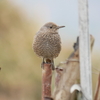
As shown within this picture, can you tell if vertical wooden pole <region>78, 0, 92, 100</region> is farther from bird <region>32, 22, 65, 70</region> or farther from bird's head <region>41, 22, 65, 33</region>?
bird's head <region>41, 22, 65, 33</region>

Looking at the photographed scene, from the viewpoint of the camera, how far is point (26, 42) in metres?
3.81

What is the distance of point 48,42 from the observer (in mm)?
1827

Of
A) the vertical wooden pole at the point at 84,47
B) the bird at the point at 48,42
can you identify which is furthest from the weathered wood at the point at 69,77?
the bird at the point at 48,42

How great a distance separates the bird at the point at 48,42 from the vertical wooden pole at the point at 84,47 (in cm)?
64

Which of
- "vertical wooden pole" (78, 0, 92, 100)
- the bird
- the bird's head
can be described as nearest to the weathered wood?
"vertical wooden pole" (78, 0, 92, 100)

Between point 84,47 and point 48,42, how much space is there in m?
0.68

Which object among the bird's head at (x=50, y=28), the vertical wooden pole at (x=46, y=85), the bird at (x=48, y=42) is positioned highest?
the bird's head at (x=50, y=28)

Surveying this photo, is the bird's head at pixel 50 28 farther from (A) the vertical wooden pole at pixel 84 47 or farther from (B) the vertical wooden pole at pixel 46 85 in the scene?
(A) the vertical wooden pole at pixel 84 47

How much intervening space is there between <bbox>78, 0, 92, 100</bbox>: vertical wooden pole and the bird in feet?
2.10

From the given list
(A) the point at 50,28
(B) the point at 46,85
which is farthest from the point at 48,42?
(B) the point at 46,85

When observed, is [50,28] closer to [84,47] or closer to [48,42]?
[48,42]

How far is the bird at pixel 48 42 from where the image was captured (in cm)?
184

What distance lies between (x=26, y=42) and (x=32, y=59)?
0.18 metres

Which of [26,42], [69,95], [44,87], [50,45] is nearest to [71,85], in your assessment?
[69,95]
